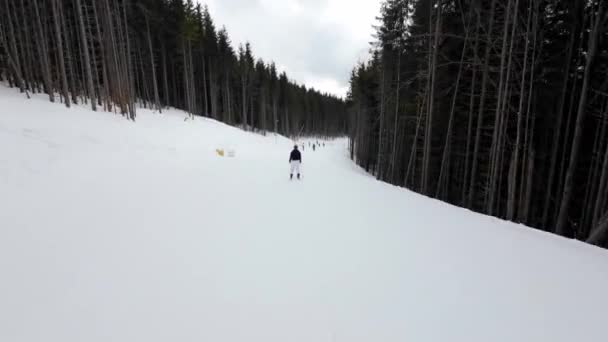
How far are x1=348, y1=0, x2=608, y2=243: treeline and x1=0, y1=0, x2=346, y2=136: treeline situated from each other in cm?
2004

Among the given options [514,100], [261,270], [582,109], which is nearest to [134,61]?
[261,270]

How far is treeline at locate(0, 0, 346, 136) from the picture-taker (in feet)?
49.8

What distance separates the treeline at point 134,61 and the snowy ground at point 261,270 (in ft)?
47.0

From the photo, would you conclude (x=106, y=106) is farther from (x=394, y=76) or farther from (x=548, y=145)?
(x=548, y=145)

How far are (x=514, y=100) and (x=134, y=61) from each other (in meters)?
38.0

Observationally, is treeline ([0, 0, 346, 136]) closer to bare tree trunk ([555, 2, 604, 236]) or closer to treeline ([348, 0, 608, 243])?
treeline ([348, 0, 608, 243])

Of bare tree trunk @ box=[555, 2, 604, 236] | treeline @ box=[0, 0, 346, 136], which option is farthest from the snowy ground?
treeline @ box=[0, 0, 346, 136]

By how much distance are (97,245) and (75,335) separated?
181 cm

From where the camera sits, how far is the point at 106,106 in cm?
1622

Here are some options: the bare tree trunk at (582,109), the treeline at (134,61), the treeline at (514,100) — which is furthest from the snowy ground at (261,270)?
the treeline at (134,61)

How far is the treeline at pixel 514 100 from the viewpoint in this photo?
7.94 metres

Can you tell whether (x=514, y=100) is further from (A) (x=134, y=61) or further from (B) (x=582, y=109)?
(A) (x=134, y=61)

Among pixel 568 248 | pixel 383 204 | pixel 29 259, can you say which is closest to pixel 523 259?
pixel 568 248

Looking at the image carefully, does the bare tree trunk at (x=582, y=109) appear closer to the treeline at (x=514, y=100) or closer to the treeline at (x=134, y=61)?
the treeline at (x=514, y=100)
